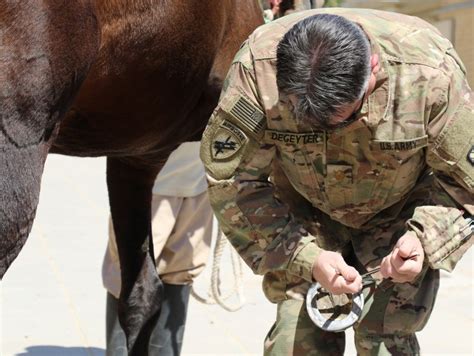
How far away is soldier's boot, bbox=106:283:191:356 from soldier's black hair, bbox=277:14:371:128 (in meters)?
1.59

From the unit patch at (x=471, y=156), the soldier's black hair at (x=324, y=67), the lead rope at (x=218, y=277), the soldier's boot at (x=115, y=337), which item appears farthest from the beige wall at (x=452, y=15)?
the soldier's black hair at (x=324, y=67)

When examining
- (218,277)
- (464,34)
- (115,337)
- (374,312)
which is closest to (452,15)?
(464,34)

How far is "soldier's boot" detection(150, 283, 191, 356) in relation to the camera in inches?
139

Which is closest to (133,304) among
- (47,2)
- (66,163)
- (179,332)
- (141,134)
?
(179,332)

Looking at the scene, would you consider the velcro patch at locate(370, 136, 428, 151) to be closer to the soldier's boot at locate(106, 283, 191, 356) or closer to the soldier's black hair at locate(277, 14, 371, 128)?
the soldier's black hair at locate(277, 14, 371, 128)

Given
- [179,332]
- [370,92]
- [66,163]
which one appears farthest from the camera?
[66,163]

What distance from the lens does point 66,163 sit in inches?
340

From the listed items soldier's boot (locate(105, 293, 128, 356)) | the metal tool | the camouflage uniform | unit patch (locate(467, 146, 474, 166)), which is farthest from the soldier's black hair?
soldier's boot (locate(105, 293, 128, 356))

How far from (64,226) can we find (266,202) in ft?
12.3

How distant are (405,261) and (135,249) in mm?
1254

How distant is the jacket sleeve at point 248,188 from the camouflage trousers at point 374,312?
0.66 feet

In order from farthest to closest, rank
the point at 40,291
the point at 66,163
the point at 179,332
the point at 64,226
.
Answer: the point at 66,163 < the point at 64,226 < the point at 40,291 < the point at 179,332

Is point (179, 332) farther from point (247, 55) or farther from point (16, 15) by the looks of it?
point (16, 15)

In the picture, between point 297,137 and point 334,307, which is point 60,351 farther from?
point 297,137
